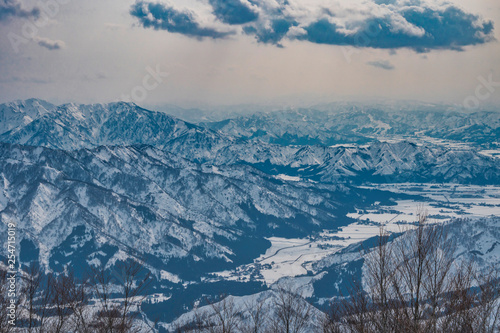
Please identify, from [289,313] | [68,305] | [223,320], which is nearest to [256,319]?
[289,313]

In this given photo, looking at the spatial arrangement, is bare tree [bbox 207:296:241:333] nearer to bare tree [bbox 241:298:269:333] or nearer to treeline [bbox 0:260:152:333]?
bare tree [bbox 241:298:269:333]

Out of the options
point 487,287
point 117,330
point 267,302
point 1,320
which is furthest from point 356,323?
point 267,302

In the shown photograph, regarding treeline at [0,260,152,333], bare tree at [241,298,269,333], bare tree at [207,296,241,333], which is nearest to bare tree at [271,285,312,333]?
bare tree at [241,298,269,333]

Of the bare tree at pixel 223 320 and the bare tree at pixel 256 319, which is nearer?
the bare tree at pixel 223 320

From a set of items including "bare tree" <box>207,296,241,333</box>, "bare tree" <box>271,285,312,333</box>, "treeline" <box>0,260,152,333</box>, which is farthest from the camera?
"bare tree" <box>207,296,241,333</box>

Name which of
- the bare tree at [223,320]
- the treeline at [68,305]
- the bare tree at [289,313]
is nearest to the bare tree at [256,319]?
the bare tree at [223,320]

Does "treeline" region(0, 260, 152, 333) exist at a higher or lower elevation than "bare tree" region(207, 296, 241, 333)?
higher

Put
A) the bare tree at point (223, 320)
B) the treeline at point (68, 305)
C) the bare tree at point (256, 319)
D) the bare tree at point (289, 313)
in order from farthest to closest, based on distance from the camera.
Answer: the bare tree at point (256, 319) → the bare tree at point (223, 320) → the bare tree at point (289, 313) → the treeline at point (68, 305)

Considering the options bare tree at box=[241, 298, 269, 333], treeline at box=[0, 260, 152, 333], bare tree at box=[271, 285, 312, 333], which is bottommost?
bare tree at box=[241, 298, 269, 333]

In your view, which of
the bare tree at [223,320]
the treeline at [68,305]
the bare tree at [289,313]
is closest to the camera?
the treeline at [68,305]

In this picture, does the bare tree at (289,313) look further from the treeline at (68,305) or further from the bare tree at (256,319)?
the treeline at (68,305)

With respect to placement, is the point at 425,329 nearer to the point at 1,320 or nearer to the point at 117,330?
the point at 117,330
